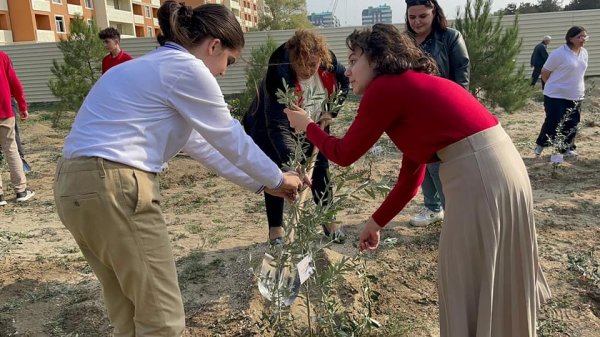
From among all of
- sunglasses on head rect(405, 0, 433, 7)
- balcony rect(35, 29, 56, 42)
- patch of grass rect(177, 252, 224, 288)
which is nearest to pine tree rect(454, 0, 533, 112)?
sunglasses on head rect(405, 0, 433, 7)

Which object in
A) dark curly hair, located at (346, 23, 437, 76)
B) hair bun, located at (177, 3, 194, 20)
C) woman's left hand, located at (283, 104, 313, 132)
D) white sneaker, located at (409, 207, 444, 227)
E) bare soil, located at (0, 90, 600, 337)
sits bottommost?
bare soil, located at (0, 90, 600, 337)

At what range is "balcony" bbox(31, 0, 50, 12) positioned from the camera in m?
27.5

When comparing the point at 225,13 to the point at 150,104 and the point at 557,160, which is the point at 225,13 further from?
the point at 557,160

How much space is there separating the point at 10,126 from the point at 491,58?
6703mm

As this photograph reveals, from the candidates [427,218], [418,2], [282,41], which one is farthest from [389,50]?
[282,41]

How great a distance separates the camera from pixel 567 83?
5.57 m

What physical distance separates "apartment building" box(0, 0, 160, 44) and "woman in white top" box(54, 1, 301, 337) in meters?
23.2

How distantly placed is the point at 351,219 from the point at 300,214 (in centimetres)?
220

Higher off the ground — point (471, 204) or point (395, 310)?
point (471, 204)

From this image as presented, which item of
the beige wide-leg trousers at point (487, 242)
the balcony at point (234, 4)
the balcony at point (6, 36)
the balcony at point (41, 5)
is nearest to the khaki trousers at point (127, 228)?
the beige wide-leg trousers at point (487, 242)

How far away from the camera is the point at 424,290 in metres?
2.87

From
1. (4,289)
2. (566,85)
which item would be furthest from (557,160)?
(4,289)

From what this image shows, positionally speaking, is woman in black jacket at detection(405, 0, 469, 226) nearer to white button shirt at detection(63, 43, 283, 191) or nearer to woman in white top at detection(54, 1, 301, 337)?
woman in white top at detection(54, 1, 301, 337)

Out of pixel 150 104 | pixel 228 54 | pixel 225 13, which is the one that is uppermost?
pixel 225 13
